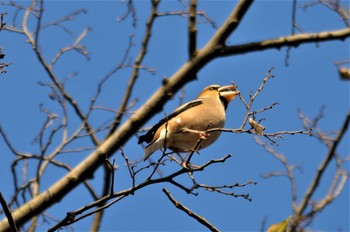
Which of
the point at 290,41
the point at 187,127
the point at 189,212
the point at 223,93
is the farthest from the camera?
the point at 290,41

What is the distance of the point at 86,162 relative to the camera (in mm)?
5254

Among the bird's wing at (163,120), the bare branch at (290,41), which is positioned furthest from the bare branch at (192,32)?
the bird's wing at (163,120)

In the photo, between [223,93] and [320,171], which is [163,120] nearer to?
[223,93]

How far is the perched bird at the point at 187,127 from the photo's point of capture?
4430mm

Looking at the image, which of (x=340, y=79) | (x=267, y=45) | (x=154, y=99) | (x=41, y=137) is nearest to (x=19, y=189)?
(x=41, y=137)

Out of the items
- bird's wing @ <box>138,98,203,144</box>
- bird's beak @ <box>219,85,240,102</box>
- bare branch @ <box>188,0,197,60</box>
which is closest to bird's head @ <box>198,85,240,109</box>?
bird's beak @ <box>219,85,240,102</box>

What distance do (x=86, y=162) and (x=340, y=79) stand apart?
2.25 m

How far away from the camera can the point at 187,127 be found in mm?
4555

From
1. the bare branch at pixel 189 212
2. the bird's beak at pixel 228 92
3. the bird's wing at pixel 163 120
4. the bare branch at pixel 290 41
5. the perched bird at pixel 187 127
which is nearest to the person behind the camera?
the bare branch at pixel 189 212

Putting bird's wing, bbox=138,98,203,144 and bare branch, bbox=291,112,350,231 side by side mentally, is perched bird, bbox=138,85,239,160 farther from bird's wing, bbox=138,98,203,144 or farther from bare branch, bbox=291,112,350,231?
bare branch, bbox=291,112,350,231

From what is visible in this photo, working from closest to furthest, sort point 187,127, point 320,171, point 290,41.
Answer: point 187,127 < point 290,41 < point 320,171

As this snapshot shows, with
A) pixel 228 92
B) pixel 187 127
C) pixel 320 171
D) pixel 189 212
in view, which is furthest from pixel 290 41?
pixel 189 212

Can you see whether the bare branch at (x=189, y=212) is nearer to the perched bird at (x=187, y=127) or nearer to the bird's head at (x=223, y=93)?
the perched bird at (x=187, y=127)

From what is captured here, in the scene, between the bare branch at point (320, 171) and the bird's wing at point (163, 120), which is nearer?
the bird's wing at point (163, 120)
